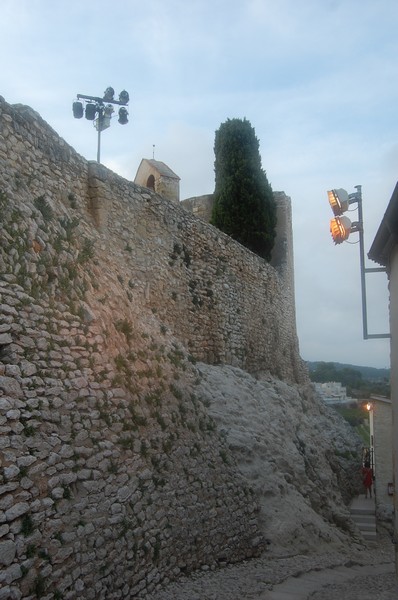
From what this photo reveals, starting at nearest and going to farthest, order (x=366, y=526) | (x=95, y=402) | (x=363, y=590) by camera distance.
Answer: (x=95, y=402)
(x=363, y=590)
(x=366, y=526)

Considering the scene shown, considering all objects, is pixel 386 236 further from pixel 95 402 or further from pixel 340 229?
pixel 95 402

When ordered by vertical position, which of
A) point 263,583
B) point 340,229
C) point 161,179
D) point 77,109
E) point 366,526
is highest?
point 161,179

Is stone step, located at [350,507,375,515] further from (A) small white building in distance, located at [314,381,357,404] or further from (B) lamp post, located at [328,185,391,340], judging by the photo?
(A) small white building in distance, located at [314,381,357,404]

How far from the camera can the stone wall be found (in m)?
5.55

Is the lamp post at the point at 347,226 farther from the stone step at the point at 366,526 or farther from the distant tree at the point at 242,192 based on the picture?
the distant tree at the point at 242,192

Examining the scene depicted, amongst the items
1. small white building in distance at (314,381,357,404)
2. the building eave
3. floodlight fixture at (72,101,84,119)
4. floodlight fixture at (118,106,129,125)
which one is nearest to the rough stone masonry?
floodlight fixture at (118,106,129,125)

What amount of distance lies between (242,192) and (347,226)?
12422 millimetres

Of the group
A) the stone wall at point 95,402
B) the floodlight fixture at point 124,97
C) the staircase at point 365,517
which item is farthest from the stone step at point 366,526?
the floodlight fixture at point 124,97

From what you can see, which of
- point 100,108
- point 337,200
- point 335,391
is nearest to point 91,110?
point 100,108

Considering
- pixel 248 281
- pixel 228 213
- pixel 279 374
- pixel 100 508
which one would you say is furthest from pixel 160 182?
pixel 100 508

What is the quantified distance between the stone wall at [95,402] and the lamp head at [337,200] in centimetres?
344

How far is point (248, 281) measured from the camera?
16141mm

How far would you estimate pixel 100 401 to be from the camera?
700cm

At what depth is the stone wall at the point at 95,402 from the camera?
5.55 meters
